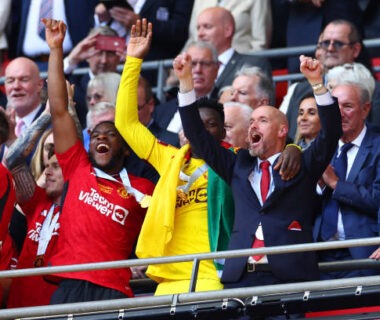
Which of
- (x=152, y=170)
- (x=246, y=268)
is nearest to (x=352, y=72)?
(x=152, y=170)

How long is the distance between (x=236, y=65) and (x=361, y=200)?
331 centimetres

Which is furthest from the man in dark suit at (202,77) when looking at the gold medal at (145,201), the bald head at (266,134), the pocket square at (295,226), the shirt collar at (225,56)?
the pocket square at (295,226)

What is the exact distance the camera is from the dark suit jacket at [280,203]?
962 centimetres

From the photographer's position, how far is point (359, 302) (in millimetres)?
9016

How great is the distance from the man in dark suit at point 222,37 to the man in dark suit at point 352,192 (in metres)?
2.43

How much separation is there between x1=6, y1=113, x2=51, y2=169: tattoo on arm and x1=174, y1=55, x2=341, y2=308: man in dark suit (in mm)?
1702

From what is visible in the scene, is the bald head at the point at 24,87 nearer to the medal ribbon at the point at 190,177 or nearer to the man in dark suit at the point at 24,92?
the man in dark suit at the point at 24,92

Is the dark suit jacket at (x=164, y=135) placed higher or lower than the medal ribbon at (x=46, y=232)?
higher

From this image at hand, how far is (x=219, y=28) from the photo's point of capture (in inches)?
536

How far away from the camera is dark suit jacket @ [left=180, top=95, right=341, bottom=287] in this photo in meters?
9.62

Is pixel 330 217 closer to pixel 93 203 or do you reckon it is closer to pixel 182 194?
pixel 182 194

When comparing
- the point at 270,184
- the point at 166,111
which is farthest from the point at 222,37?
the point at 270,184

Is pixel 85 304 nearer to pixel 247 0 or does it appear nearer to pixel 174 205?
pixel 174 205

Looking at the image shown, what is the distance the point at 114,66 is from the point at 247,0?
5.11 ft
